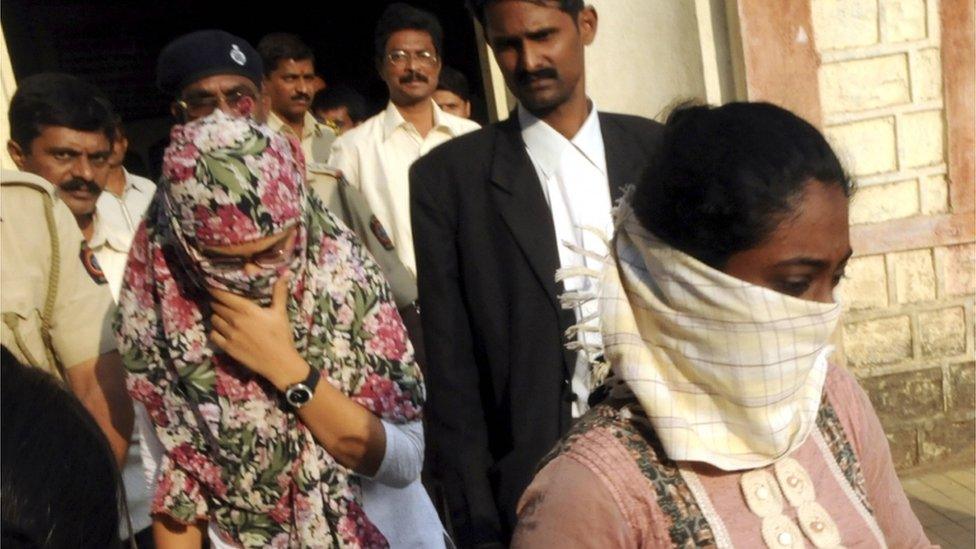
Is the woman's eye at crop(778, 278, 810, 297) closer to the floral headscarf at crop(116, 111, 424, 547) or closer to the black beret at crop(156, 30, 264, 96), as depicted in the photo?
the floral headscarf at crop(116, 111, 424, 547)

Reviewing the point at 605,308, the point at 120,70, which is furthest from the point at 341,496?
the point at 120,70

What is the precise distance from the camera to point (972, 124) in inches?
222

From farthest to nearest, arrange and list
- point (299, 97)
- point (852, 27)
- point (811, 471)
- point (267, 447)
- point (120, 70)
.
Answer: point (120, 70) < point (299, 97) < point (852, 27) < point (267, 447) < point (811, 471)

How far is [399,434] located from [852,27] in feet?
12.1

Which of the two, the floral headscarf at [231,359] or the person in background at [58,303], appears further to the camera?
the person in background at [58,303]

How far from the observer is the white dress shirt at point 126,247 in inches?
123

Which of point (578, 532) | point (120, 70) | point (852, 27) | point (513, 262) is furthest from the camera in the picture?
point (120, 70)

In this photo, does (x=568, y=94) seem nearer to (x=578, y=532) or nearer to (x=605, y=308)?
(x=605, y=308)

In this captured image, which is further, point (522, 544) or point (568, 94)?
point (568, 94)

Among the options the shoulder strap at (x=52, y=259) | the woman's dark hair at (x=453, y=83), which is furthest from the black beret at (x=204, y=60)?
the woman's dark hair at (x=453, y=83)

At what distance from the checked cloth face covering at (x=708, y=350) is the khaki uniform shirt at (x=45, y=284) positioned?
5.40 ft

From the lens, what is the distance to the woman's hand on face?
2.46m

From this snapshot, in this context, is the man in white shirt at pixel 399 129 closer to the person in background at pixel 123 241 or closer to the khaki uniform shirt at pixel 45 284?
the person in background at pixel 123 241

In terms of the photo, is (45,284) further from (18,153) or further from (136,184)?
(136,184)
